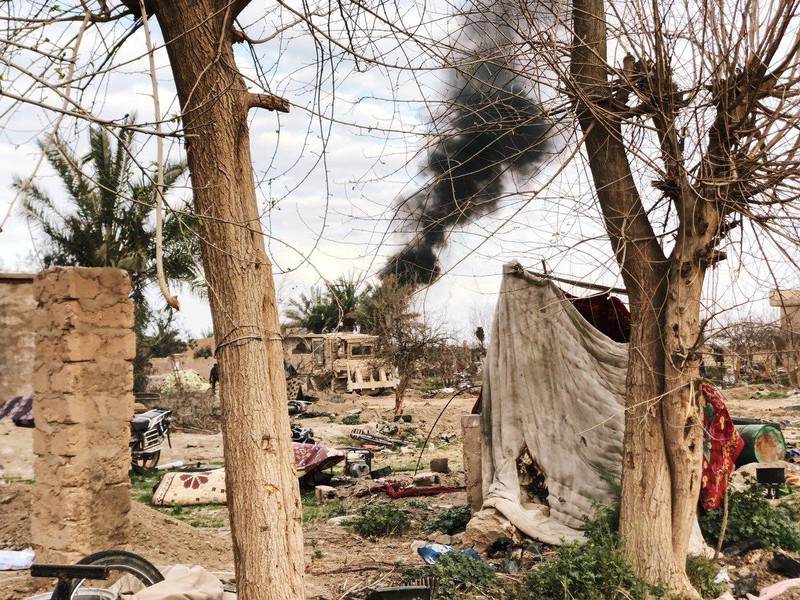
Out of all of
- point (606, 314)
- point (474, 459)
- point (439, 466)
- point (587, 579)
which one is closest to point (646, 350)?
point (587, 579)

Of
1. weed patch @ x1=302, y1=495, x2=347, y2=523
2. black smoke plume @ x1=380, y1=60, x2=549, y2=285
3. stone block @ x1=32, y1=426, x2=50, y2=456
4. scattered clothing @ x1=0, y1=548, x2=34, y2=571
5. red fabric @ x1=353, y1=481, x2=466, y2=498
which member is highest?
black smoke plume @ x1=380, y1=60, x2=549, y2=285

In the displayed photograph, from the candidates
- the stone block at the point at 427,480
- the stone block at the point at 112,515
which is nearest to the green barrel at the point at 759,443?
the stone block at the point at 427,480

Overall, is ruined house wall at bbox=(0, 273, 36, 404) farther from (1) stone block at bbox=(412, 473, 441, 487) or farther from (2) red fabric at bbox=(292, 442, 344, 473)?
(1) stone block at bbox=(412, 473, 441, 487)

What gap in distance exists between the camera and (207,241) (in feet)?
13.6

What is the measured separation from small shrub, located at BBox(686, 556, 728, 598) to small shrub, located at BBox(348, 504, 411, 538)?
302cm

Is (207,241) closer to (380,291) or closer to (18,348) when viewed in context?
(18,348)

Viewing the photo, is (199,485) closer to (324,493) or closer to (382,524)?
(324,493)

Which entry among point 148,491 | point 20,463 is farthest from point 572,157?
point 20,463

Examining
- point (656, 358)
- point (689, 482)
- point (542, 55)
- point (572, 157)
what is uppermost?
point (542, 55)

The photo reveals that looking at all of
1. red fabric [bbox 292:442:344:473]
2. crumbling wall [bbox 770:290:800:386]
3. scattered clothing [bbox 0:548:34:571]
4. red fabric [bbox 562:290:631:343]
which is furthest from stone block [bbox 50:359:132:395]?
red fabric [bbox 292:442:344:473]

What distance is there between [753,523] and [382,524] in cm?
353

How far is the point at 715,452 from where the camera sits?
7.76 meters

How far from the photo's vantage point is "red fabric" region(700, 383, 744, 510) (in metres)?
7.61

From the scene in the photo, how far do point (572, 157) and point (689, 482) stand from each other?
2623 millimetres
